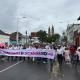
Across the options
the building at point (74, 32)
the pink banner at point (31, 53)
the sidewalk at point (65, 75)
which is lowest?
the sidewalk at point (65, 75)

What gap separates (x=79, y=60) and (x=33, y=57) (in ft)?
19.1

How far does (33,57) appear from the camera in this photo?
97.4 ft

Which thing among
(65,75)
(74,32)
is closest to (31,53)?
(65,75)

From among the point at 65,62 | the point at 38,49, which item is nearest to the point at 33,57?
the point at 38,49

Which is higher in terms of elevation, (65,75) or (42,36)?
(42,36)

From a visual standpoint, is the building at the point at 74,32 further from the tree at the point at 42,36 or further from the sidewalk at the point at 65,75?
the sidewalk at the point at 65,75

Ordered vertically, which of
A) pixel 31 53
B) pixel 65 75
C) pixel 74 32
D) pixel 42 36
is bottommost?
pixel 65 75

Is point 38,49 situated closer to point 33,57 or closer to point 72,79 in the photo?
point 33,57

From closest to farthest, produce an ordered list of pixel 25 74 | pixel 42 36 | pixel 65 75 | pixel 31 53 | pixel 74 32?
1. pixel 65 75
2. pixel 25 74
3. pixel 31 53
4. pixel 74 32
5. pixel 42 36

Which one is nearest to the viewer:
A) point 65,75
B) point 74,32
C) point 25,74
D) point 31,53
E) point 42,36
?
point 65,75

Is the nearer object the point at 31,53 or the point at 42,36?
the point at 31,53

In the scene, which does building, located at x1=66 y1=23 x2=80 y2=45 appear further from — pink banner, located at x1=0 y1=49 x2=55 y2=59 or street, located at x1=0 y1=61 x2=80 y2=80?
street, located at x1=0 y1=61 x2=80 y2=80

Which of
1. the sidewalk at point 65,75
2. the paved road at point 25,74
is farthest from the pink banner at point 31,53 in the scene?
the sidewalk at point 65,75

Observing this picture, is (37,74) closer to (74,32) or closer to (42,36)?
(74,32)
